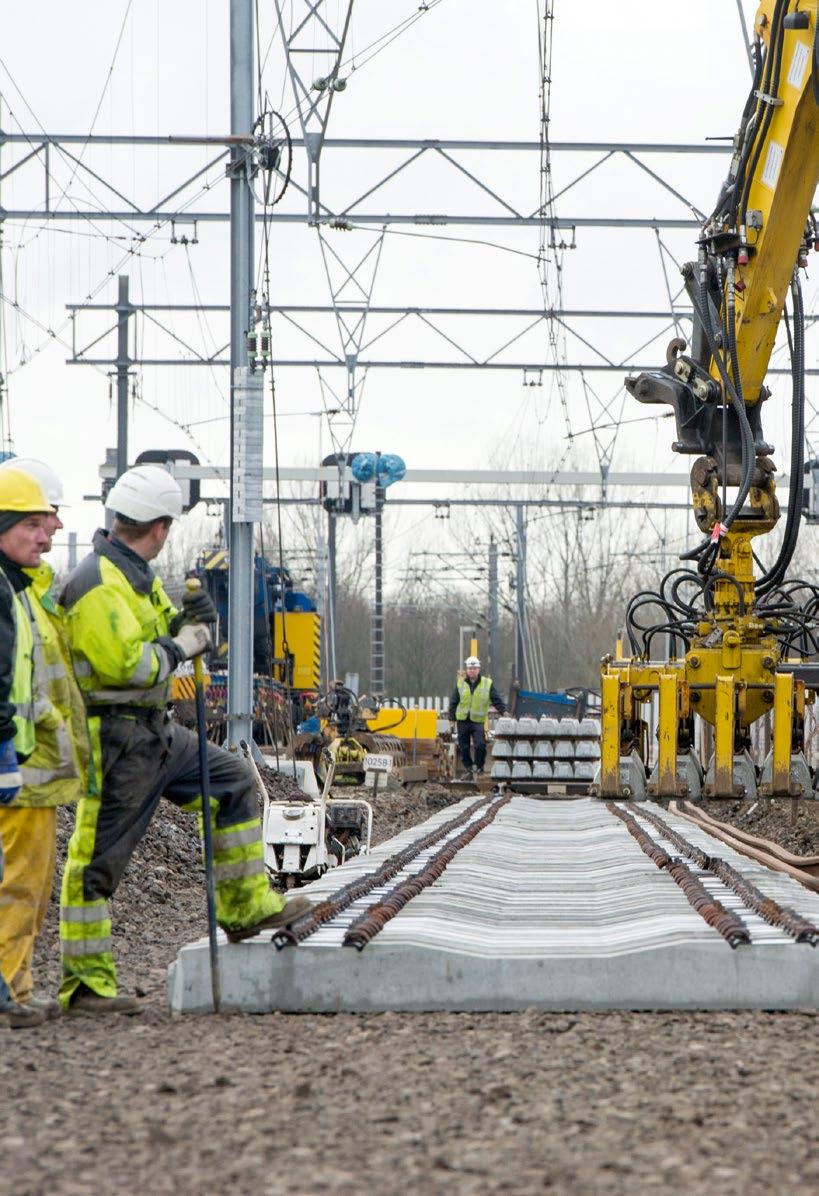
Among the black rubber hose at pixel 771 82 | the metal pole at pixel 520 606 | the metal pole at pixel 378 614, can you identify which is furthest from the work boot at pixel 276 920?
the metal pole at pixel 520 606

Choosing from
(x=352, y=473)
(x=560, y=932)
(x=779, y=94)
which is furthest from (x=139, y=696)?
(x=352, y=473)

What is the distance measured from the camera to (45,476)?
20.2ft

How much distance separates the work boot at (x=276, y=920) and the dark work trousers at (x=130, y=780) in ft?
1.42

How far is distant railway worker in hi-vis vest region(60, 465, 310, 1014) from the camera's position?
5602 mm

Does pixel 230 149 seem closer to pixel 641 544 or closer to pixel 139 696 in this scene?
pixel 139 696

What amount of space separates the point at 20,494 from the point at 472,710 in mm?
17976

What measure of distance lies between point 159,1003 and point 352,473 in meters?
23.7

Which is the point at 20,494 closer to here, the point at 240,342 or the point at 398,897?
the point at 398,897

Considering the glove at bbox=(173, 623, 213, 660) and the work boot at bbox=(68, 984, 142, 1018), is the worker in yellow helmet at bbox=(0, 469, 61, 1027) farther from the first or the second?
the glove at bbox=(173, 623, 213, 660)

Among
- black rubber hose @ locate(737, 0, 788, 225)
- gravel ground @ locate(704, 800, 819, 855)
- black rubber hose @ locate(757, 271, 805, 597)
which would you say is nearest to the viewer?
black rubber hose @ locate(737, 0, 788, 225)

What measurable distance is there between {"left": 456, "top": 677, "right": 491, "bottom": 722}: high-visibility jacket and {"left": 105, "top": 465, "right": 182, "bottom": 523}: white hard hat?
17366 mm

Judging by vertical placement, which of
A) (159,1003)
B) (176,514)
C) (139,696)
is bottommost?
(159,1003)

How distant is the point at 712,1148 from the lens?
3.59 m

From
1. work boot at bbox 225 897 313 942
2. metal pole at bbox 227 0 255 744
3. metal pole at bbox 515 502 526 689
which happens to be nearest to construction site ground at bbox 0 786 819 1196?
work boot at bbox 225 897 313 942
